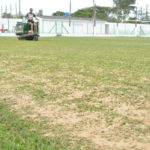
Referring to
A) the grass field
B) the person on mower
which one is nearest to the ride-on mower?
the person on mower

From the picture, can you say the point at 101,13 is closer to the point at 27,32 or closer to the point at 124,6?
the point at 124,6

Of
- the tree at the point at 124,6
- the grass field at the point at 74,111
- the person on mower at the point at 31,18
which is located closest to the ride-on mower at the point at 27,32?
the person on mower at the point at 31,18

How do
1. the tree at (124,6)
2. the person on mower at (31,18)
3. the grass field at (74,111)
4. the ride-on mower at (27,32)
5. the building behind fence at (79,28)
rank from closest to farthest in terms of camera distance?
the grass field at (74,111) < the person on mower at (31,18) < the ride-on mower at (27,32) < the building behind fence at (79,28) < the tree at (124,6)

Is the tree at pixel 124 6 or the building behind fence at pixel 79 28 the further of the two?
the tree at pixel 124 6

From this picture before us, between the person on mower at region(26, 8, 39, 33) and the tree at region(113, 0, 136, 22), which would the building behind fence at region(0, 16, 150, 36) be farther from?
the person on mower at region(26, 8, 39, 33)

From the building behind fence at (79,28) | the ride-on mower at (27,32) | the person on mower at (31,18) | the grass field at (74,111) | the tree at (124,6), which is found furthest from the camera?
the tree at (124,6)

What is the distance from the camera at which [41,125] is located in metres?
3.33

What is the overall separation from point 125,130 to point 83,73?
3454 millimetres

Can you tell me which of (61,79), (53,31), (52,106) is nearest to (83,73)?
(61,79)

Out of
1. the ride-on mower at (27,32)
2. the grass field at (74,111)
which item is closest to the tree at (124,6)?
the ride-on mower at (27,32)

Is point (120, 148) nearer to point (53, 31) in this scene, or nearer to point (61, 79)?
point (61, 79)

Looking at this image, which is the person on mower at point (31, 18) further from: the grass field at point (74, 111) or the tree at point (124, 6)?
the tree at point (124, 6)

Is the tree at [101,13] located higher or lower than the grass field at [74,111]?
higher

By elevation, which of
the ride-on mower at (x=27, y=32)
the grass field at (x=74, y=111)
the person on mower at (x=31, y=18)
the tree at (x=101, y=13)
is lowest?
the grass field at (x=74, y=111)
